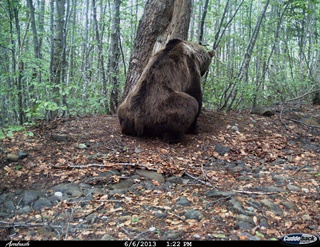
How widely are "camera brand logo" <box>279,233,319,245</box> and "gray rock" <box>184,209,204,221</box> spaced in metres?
0.77

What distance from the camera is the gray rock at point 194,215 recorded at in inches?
121

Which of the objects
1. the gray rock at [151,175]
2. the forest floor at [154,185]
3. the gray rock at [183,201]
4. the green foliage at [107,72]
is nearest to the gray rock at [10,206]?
the forest floor at [154,185]

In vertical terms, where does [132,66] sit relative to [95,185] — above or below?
above

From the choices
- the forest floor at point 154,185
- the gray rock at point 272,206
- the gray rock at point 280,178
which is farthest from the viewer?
the gray rock at point 280,178

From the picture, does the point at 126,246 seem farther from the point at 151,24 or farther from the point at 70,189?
the point at 151,24

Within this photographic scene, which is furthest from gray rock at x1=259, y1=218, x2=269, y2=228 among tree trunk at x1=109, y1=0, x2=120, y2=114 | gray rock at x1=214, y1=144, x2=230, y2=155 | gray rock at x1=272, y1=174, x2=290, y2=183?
tree trunk at x1=109, y1=0, x2=120, y2=114

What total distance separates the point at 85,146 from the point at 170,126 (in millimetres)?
1449

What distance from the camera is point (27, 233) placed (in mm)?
2754

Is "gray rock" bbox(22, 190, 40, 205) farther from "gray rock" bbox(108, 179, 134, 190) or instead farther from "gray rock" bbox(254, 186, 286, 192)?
"gray rock" bbox(254, 186, 286, 192)

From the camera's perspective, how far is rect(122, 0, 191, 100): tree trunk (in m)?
6.46

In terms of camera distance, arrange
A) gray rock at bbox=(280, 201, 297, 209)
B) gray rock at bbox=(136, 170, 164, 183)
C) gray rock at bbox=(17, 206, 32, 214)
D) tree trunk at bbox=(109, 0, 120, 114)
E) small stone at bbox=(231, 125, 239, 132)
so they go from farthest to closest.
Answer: tree trunk at bbox=(109, 0, 120, 114), small stone at bbox=(231, 125, 239, 132), gray rock at bbox=(136, 170, 164, 183), gray rock at bbox=(280, 201, 297, 209), gray rock at bbox=(17, 206, 32, 214)

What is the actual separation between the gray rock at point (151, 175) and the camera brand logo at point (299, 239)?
173cm

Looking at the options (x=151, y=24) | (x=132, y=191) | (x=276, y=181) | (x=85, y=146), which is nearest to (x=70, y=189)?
(x=132, y=191)

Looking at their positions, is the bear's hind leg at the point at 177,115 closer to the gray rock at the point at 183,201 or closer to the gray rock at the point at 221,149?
the gray rock at the point at 221,149
